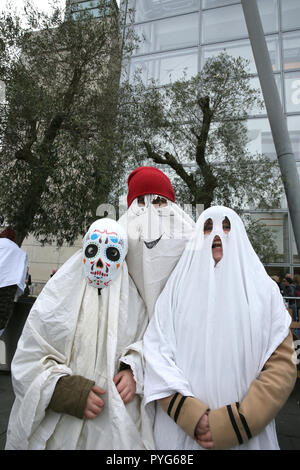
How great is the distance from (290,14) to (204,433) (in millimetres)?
15291

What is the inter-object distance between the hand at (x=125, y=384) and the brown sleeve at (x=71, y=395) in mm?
133

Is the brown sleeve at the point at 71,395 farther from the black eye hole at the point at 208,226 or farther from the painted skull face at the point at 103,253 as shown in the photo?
the black eye hole at the point at 208,226

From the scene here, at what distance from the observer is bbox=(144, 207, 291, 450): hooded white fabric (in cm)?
146

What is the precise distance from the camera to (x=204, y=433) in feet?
4.51

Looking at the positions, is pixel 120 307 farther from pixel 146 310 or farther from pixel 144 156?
pixel 144 156

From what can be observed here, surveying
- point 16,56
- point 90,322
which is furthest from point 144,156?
point 90,322

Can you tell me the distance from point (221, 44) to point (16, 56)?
955 cm

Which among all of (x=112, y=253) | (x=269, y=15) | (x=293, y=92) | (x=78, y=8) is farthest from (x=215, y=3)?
(x=112, y=253)

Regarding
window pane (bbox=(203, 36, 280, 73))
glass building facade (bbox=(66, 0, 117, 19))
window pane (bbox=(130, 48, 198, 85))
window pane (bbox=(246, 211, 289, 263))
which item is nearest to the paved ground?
glass building facade (bbox=(66, 0, 117, 19))

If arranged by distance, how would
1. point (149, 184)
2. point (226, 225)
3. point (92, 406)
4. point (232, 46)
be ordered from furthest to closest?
point (232, 46)
point (149, 184)
point (226, 225)
point (92, 406)

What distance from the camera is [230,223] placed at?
184cm

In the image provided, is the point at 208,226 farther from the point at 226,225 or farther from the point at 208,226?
the point at 226,225

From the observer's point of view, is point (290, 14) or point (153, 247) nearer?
point (153, 247)

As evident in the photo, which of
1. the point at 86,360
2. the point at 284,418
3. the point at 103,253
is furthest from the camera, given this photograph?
the point at 284,418
